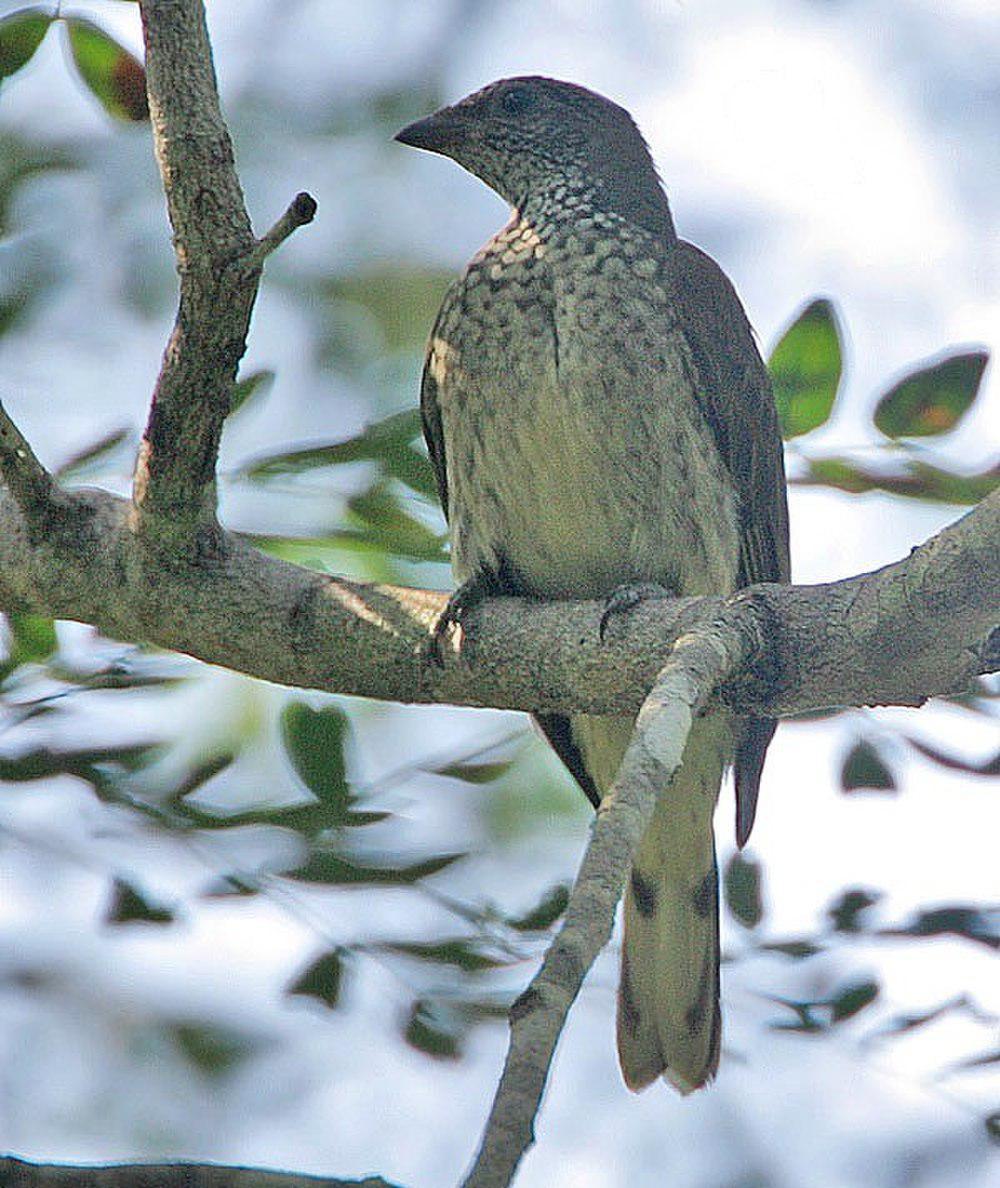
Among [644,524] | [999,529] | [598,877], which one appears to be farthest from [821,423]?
[598,877]

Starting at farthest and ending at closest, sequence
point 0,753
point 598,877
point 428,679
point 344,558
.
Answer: point 344,558 < point 428,679 < point 0,753 < point 598,877

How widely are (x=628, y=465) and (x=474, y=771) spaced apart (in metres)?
0.96

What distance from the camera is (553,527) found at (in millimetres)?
3928

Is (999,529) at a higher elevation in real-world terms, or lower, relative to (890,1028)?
higher

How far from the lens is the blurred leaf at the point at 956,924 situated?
3.05 metres

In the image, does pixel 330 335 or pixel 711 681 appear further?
pixel 330 335

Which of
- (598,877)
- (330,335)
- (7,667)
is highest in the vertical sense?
(330,335)

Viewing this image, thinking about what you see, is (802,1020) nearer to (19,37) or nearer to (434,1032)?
(434,1032)

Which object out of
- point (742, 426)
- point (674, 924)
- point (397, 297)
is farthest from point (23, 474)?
point (397, 297)

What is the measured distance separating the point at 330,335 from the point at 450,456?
1808 mm

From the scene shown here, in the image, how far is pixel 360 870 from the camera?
3.01m

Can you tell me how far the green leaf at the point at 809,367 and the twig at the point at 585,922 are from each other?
3.62 feet

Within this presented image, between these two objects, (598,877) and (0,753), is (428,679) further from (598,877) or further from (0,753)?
(598,877)

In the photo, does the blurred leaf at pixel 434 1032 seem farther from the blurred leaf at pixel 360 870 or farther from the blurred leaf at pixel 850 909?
the blurred leaf at pixel 850 909
